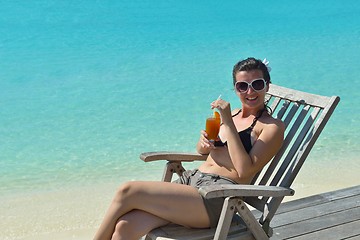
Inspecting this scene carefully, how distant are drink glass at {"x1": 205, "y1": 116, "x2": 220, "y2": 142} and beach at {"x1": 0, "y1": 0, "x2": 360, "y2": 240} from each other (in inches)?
84.9

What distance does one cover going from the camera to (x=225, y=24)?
16.7m

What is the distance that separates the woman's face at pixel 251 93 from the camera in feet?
11.3

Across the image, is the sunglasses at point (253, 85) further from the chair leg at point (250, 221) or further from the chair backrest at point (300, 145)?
the chair leg at point (250, 221)

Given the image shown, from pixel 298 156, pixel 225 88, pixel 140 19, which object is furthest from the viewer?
pixel 140 19

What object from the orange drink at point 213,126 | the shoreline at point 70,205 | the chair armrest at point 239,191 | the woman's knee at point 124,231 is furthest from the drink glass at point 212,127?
the shoreline at point 70,205

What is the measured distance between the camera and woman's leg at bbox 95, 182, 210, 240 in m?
3.12

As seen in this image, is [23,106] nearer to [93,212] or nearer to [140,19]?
[93,212]

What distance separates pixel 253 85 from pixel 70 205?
312 centimetres

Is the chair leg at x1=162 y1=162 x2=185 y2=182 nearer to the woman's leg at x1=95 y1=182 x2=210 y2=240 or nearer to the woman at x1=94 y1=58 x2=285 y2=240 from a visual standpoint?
the woman at x1=94 y1=58 x2=285 y2=240

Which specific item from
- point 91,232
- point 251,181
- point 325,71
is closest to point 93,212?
point 91,232

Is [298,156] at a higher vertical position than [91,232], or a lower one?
higher

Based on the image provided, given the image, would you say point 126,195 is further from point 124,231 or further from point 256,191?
point 256,191

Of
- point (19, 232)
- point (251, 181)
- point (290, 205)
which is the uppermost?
point (251, 181)

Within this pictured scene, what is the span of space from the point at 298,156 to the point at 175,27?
520 inches
